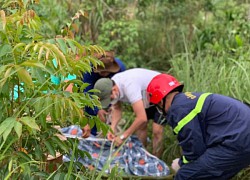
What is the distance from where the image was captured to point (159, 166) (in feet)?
14.8

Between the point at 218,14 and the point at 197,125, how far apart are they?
14.2 ft

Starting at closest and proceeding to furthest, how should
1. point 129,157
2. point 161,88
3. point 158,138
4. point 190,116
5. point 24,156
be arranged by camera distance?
point 24,156, point 190,116, point 161,88, point 129,157, point 158,138

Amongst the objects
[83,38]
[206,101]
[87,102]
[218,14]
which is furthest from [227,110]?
[218,14]

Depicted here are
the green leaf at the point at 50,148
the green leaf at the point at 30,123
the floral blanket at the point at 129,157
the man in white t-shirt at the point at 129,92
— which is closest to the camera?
the green leaf at the point at 30,123

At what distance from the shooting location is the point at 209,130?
3852 mm

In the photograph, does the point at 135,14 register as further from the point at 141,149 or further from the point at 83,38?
the point at 141,149

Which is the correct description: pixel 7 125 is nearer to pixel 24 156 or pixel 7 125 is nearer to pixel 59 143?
pixel 24 156

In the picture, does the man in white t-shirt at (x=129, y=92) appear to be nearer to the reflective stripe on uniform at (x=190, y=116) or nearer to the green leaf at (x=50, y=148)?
the reflective stripe on uniform at (x=190, y=116)

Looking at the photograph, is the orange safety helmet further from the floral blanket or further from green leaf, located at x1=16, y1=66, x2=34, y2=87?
green leaf, located at x1=16, y1=66, x2=34, y2=87

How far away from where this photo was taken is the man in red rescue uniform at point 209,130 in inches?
148

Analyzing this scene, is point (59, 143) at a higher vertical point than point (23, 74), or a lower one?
lower

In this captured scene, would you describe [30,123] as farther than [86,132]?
No

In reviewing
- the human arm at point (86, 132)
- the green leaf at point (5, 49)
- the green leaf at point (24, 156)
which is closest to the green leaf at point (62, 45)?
the green leaf at point (5, 49)

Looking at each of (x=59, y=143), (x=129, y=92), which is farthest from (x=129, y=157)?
(x=59, y=143)
